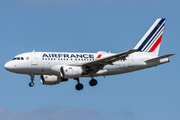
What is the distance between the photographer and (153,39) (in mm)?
67000

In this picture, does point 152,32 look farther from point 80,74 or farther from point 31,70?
point 31,70

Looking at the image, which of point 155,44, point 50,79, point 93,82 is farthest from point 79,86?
point 155,44

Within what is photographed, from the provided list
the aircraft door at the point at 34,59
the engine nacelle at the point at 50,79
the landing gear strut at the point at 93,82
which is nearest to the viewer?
the aircraft door at the point at 34,59

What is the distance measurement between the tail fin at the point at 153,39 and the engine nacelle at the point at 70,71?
1287cm

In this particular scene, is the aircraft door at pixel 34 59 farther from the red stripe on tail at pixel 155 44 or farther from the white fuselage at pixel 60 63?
the red stripe on tail at pixel 155 44

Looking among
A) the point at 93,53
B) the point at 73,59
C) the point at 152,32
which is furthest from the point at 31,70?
the point at 152,32

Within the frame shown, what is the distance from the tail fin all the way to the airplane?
0.39m

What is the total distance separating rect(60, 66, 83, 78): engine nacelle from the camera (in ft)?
186

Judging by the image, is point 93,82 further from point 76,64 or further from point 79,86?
point 76,64

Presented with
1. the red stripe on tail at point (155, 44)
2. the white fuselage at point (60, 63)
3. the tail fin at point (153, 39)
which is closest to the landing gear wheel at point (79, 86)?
the white fuselage at point (60, 63)

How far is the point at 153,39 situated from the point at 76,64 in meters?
15.7

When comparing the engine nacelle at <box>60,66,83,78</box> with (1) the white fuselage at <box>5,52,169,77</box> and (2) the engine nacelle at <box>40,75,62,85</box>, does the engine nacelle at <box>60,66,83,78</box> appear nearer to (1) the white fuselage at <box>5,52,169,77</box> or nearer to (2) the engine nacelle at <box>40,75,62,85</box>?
(1) the white fuselage at <box>5,52,169,77</box>

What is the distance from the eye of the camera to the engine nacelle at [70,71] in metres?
56.8

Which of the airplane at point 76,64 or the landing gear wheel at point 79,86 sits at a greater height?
the airplane at point 76,64
